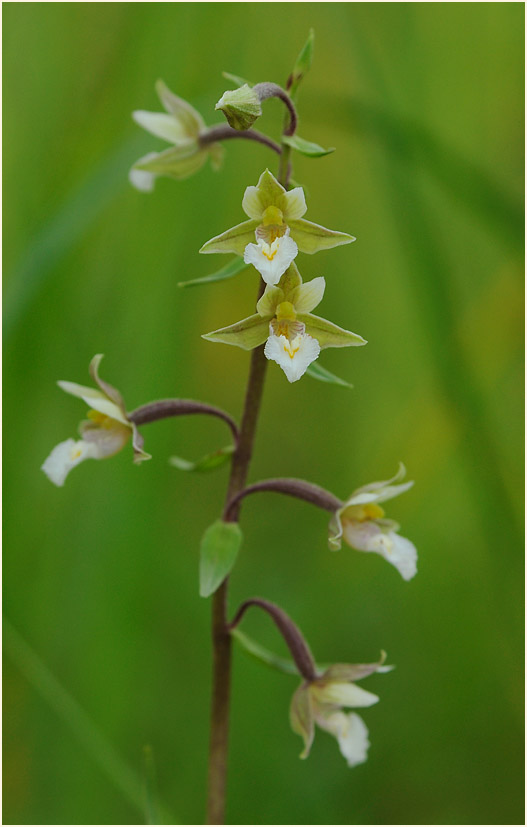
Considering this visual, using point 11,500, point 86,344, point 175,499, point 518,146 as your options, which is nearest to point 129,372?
point 86,344

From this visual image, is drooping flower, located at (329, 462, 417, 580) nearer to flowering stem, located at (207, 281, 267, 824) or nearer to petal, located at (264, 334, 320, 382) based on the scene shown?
flowering stem, located at (207, 281, 267, 824)

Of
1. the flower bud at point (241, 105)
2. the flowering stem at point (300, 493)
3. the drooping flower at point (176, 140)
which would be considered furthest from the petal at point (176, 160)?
the flowering stem at point (300, 493)

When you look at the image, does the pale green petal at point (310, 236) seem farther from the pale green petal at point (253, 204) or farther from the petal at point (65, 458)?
the petal at point (65, 458)

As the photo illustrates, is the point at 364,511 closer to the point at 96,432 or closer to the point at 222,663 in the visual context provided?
the point at 222,663

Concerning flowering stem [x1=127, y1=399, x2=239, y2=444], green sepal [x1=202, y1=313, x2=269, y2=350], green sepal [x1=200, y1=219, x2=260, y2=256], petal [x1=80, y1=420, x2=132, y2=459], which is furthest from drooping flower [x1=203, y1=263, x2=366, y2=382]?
petal [x1=80, y1=420, x2=132, y2=459]

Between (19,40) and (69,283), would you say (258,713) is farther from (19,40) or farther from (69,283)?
(19,40)

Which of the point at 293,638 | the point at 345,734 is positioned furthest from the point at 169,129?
the point at 345,734
